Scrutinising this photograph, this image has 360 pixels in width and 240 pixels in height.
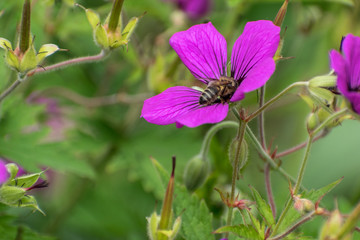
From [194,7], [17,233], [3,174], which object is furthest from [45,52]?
[194,7]

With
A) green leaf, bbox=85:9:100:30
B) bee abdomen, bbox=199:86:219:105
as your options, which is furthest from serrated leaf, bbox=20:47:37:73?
bee abdomen, bbox=199:86:219:105

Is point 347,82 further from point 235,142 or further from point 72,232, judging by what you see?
point 72,232

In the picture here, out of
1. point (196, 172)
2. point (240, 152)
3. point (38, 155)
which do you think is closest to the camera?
point (240, 152)

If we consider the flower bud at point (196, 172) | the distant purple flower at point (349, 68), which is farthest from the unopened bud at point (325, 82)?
the flower bud at point (196, 172)

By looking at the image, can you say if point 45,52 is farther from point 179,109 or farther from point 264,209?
point 264,209

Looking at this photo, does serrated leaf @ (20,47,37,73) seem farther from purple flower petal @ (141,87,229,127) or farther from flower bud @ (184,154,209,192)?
flower bud @ (184,154,209,192)

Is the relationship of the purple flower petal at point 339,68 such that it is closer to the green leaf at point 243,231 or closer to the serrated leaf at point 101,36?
the green leaf at point 243,231

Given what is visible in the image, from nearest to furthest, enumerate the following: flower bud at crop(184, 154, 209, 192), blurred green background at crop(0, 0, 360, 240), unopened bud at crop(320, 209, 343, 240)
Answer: unopened bud at crop(320, 209, 343, 240) < flower bud at crop(184, 154, 209, 192) < blurred green background at crop(0, 0, 360, 240)
